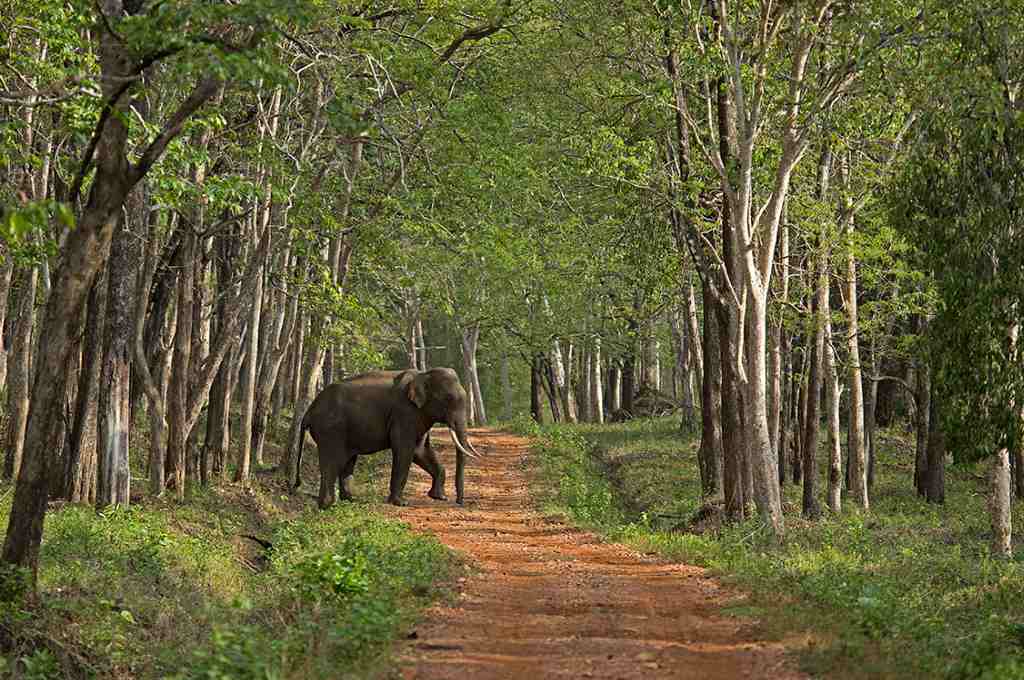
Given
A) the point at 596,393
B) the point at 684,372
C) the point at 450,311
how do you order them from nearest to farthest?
the point at 450,311 → the point at 684,372 → the point at 596,393

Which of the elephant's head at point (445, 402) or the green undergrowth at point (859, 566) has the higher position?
the elephant's head at point (445, 402)

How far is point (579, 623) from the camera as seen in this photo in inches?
482

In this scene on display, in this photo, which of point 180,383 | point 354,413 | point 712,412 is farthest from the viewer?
point 354,413

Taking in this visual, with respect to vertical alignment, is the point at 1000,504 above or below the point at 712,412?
below

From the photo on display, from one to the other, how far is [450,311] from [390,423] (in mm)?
2769

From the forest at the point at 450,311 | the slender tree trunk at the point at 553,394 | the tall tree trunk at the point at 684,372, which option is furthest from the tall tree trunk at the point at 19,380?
the slender tree trunk at the point at 553,394

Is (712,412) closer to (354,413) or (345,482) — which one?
(354,413)

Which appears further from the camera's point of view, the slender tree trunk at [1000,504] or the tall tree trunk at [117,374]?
the slender tree trunk at [1000,504]

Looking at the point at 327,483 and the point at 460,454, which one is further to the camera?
the point at 460,454

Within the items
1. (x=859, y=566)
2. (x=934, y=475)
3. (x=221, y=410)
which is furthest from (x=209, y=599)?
(x=934, y=475)

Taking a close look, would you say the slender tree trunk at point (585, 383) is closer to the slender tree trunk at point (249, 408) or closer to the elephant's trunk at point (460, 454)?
the elephant's trunk at point (460, 454)

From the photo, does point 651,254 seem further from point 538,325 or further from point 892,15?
point 538,325

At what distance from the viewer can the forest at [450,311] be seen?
38.4 ft

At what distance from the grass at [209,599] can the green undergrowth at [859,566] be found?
143 inches
